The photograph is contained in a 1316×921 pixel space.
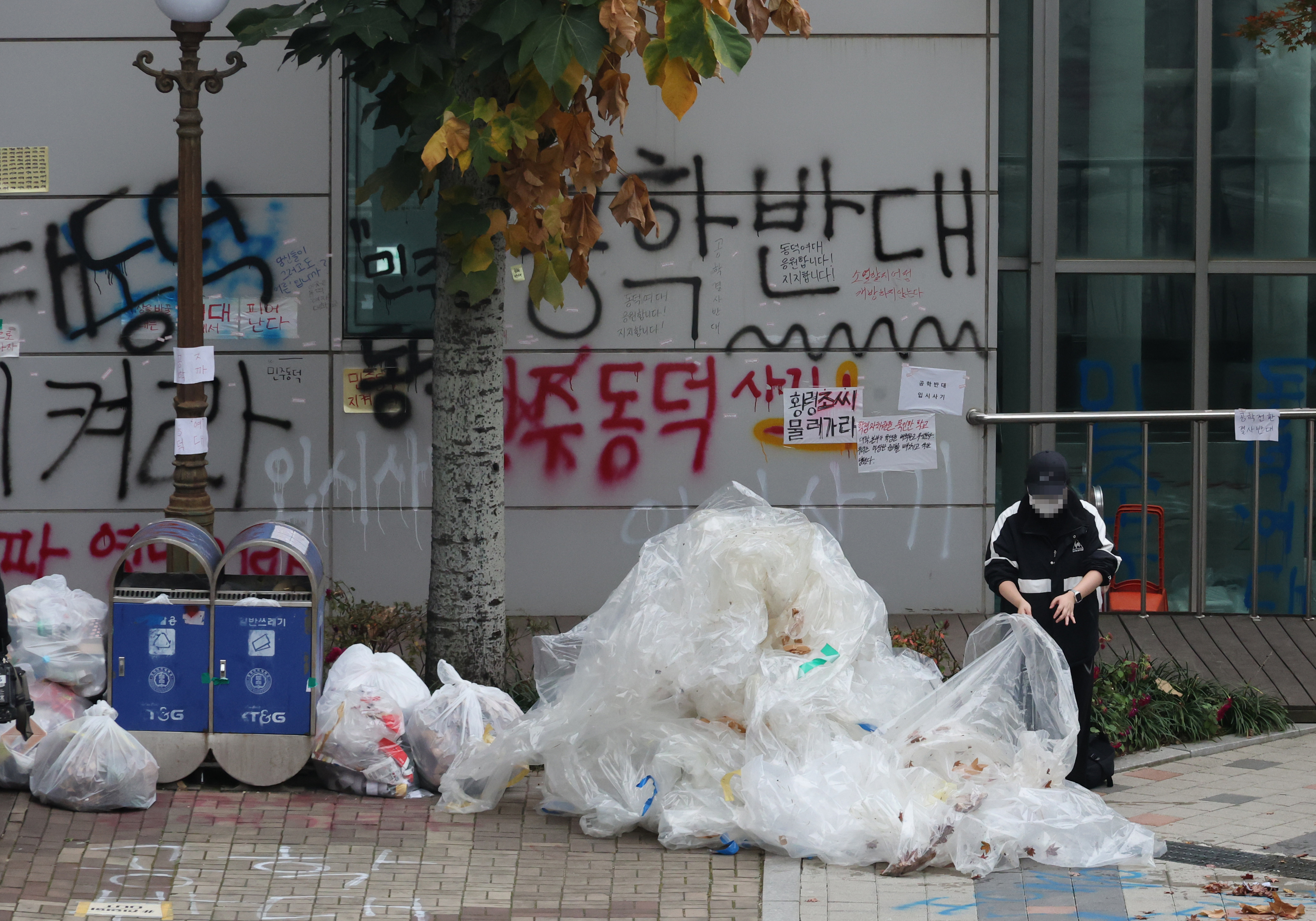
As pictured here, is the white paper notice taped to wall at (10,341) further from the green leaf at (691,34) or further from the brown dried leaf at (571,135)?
the green leaf at (691,34)

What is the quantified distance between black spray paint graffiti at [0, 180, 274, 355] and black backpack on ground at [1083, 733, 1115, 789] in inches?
214

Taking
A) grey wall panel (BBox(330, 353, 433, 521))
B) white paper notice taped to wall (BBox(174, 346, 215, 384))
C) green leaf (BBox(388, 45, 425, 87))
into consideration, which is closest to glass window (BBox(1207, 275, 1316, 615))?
grey wall panel (BBox(330, 353, 433, 521))

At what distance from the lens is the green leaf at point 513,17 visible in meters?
6.32

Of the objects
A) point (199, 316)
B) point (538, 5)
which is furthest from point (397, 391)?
point (538, 5)

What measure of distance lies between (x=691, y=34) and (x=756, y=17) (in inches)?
21.2

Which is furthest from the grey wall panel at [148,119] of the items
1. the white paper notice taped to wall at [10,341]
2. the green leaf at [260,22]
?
the green leaf at [260,22]

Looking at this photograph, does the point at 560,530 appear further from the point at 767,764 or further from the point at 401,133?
the point at 767,764

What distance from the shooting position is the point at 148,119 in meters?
9.21

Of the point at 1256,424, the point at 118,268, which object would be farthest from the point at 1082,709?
the point at 118,268

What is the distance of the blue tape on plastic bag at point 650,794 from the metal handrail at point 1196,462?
4.06 meters

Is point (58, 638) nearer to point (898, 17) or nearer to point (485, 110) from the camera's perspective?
point (485, 110)

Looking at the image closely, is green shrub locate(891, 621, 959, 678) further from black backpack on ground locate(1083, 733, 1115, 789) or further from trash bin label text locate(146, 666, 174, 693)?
trash bin label text locate(146, 666, 174, 693)

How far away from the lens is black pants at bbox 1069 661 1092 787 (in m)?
6.71

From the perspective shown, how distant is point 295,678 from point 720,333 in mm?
3903
